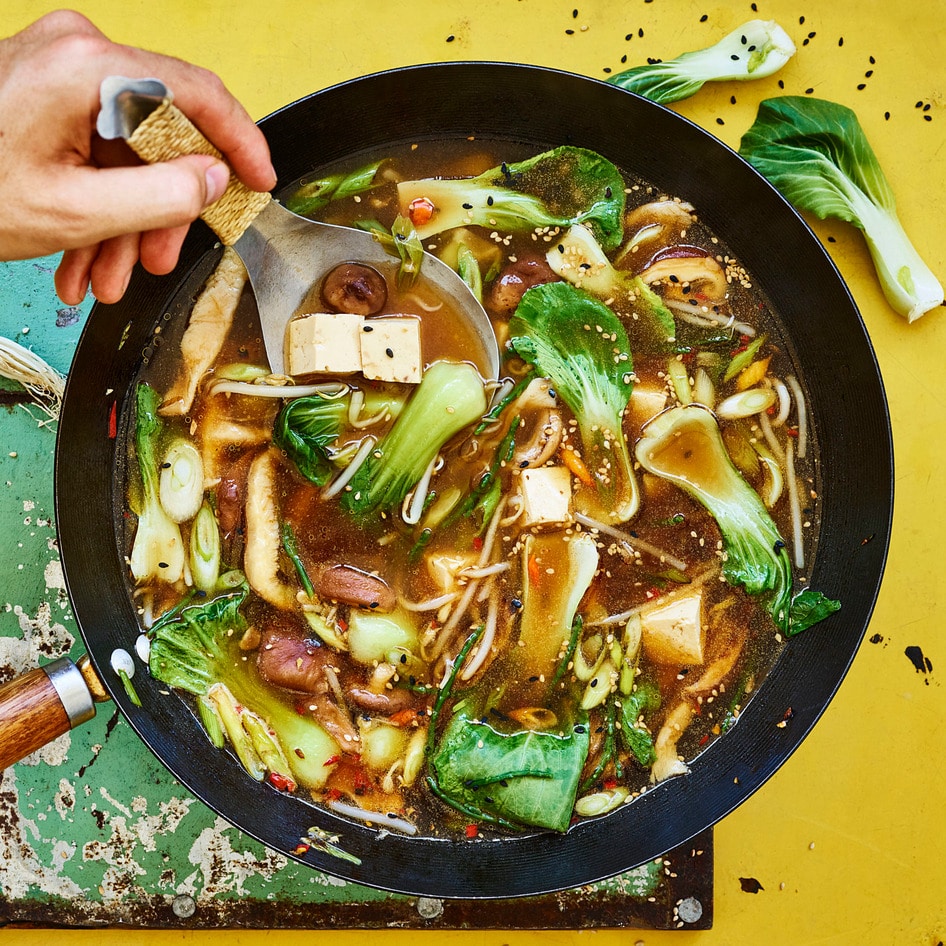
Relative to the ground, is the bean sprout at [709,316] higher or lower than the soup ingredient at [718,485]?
higher

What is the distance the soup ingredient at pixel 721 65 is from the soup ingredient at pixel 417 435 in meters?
1.23

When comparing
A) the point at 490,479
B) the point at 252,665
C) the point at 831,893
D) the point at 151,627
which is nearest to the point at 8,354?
the point at 151,627

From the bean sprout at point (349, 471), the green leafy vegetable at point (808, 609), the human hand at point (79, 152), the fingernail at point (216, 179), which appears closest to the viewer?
the human hand at point (79, 152)

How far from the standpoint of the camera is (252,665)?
2.88 metres

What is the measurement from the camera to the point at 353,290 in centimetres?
277

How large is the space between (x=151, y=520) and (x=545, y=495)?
1.35 meters

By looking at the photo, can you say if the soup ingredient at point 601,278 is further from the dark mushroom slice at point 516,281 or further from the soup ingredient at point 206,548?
the soup ingredient at point 206,548

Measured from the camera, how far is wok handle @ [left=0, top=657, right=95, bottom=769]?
2.39 metres

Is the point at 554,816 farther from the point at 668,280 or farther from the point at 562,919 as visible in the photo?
the point at 668,280

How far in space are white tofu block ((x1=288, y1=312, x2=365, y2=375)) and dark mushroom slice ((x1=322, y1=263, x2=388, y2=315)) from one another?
0.28 ft

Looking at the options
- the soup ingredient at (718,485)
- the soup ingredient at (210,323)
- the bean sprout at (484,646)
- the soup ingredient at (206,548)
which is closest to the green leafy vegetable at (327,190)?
the soup ingredient at (210,323)

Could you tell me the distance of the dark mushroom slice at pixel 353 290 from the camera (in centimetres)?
277

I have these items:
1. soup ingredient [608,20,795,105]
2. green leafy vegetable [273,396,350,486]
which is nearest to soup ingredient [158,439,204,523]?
green leafy vegetable [273,396,350,486]

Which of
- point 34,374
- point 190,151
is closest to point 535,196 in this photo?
point 190,151
